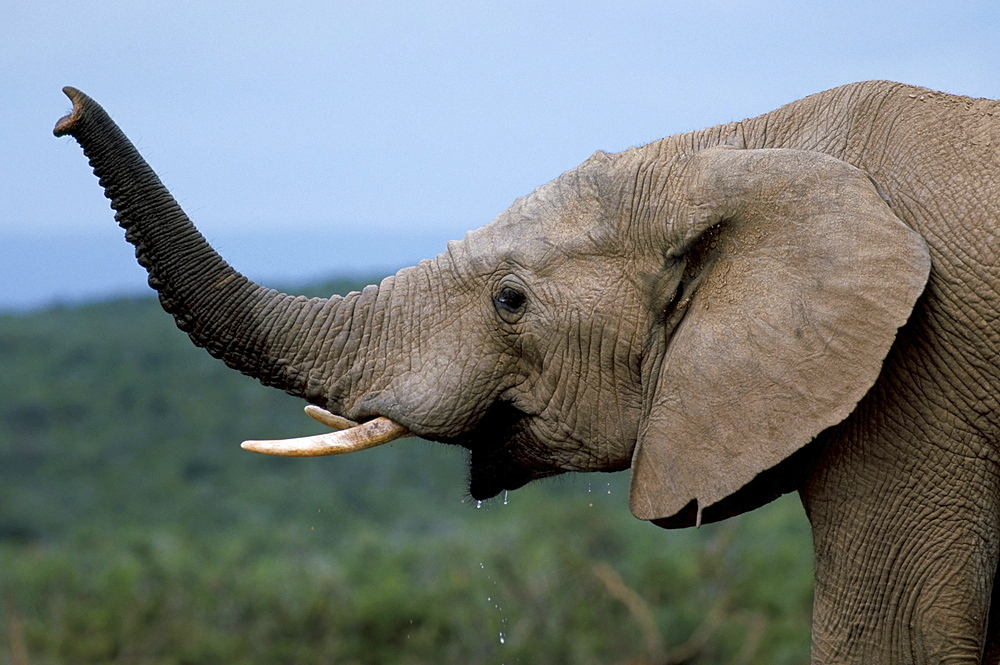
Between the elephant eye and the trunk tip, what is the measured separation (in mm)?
1158

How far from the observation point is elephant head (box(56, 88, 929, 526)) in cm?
289

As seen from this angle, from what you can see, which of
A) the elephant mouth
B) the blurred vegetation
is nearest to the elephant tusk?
the elephant mouth

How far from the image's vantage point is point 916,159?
2990 mm

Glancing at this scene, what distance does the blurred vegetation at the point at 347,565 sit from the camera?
10062 millimetres

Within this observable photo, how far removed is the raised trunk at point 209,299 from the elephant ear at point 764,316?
2.86ft

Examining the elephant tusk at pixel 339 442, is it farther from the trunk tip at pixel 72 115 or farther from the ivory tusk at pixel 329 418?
the trunk tip at pixel 72 115

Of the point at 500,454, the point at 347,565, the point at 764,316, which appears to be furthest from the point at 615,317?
the point at 347,565

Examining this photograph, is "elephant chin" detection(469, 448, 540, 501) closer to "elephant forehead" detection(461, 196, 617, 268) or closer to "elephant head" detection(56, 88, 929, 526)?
"elephant head" detection(56, 88, 929, 526)

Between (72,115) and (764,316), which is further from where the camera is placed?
(72,115)

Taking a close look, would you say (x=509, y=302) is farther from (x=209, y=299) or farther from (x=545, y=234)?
(x=209, y=299)

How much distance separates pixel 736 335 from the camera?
297 cm

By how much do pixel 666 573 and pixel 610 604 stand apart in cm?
90

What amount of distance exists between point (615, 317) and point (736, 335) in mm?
323

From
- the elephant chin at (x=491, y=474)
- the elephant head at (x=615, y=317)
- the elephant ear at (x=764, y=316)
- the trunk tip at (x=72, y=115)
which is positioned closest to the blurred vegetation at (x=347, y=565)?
the elephant chin at (x=491, y=474)
